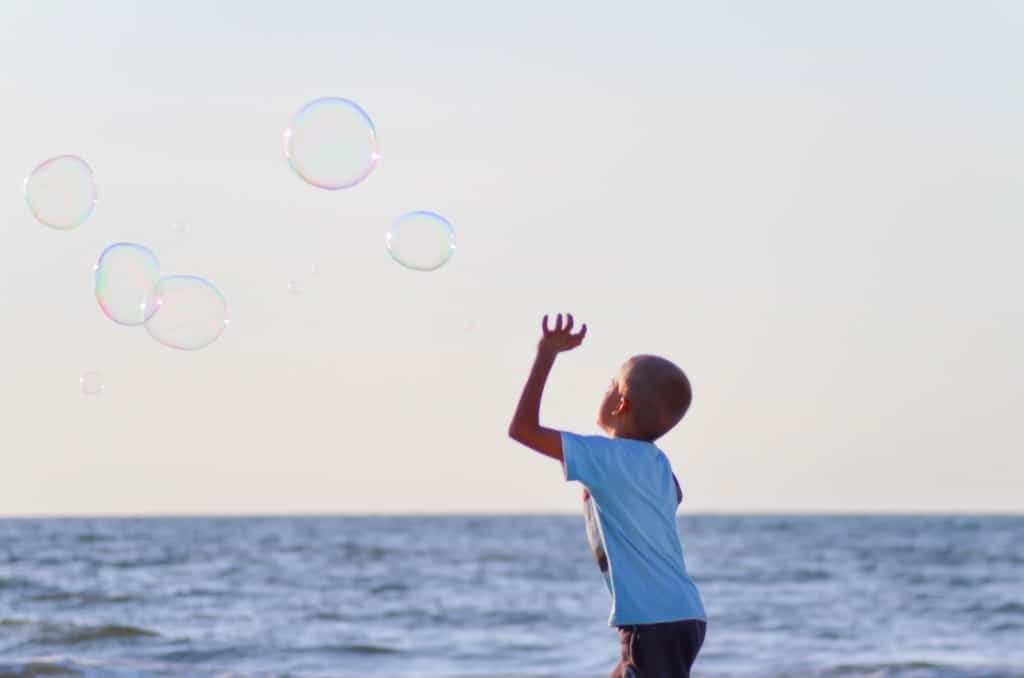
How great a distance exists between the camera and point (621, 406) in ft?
17.3

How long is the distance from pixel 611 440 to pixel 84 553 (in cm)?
3514

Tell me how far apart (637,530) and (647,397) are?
41 cm

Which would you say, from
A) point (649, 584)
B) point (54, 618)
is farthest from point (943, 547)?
point (649, 584)

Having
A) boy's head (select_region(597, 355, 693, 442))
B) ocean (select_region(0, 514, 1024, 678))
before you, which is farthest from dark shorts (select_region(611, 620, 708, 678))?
ocean (select_region(0, 514, 1024, 678))

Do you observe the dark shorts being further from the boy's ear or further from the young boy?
the boy's ear

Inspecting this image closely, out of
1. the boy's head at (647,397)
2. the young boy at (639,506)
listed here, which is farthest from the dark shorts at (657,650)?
the boy's head at (647,397)

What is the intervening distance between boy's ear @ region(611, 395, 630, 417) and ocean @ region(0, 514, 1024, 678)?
943cm

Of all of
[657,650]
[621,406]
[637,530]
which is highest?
[621,406]

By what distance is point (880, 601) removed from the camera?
24.5 meters

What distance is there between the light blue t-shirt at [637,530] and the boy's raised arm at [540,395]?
0.42ft

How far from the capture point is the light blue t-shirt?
520cm

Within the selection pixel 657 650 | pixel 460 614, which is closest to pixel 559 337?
pixel 657 650

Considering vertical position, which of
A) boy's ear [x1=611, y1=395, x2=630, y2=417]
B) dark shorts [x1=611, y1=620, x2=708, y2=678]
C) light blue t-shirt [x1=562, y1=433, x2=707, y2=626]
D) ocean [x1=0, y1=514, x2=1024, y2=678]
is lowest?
ocean [x1=0, y1=514, x2=1024, y2=678]

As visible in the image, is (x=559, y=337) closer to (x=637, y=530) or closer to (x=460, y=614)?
(x=637, y=530)
